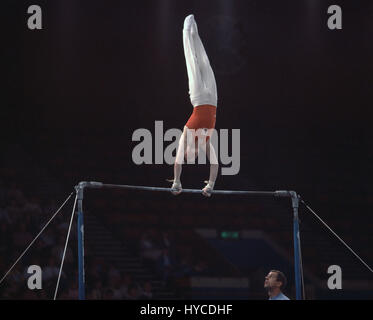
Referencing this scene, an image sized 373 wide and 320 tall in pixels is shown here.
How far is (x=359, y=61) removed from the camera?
15.2 metres

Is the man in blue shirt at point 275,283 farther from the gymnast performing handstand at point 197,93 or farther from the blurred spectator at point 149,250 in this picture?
the blurred spectator at point 149,250

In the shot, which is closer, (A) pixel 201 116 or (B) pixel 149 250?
(A) pixel 201 116

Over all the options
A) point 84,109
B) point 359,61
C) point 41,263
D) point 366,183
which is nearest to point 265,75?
point 359,61

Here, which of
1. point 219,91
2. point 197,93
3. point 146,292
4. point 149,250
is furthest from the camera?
point 219,91

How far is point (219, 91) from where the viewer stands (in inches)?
620

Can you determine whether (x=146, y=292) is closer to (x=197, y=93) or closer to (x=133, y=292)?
(x=133, y=292)

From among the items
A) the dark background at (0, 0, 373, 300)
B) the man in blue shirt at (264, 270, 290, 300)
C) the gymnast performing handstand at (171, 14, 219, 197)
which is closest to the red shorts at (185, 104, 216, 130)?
the gymnast performing handstand at (171, 14, 219, 197)

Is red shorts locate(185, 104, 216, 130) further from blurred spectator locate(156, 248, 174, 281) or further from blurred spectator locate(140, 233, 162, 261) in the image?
blurred spectator locate(140, 233, 162, 261)

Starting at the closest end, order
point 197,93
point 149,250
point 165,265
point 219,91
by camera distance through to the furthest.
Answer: point 197,93, point 165,265, point 149,250, point 219,91

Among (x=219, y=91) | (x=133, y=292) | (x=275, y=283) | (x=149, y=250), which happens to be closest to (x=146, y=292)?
(x=133, y=292)

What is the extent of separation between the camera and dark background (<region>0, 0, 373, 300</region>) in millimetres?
14781

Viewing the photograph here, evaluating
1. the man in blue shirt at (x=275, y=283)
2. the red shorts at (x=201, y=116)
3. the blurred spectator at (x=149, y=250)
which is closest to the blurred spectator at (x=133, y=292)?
the blurred spectator at (x=149, y=250)

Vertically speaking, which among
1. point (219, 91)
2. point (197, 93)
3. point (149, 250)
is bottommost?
point (149, 250)
